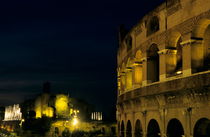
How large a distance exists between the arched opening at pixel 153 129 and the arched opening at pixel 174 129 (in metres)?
2.38

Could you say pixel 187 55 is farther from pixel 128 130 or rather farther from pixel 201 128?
pixel 128 130

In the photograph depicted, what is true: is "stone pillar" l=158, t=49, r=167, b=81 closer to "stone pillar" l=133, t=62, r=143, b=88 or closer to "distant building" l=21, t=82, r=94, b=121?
"stone pillar" l=133, t=62, r=143, b=88

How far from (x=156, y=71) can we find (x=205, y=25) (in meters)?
5.68

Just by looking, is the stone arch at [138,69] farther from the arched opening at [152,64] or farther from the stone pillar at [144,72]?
the arched opening at [152,64]

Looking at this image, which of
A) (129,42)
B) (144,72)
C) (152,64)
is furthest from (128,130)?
(152,64)

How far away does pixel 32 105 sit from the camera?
75.4 m

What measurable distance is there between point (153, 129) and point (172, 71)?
3940 mm

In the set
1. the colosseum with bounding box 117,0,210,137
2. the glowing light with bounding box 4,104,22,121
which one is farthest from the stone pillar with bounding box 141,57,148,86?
the glowing light with bounding box 4,104,22,121

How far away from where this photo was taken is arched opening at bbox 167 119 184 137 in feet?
54.6

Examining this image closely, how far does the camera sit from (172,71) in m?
17.3

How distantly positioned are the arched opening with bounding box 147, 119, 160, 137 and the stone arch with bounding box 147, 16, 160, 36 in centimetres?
522

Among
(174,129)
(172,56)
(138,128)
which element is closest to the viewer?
(174,129)

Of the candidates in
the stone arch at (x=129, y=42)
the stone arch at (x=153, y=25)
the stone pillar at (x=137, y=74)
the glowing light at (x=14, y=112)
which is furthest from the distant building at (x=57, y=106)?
the stone arch at (x=153, y=25)

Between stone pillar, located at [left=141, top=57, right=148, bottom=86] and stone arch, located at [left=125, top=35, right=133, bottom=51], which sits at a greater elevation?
stone arch, located at [left=125, top=35, right=133, bottom=51]
